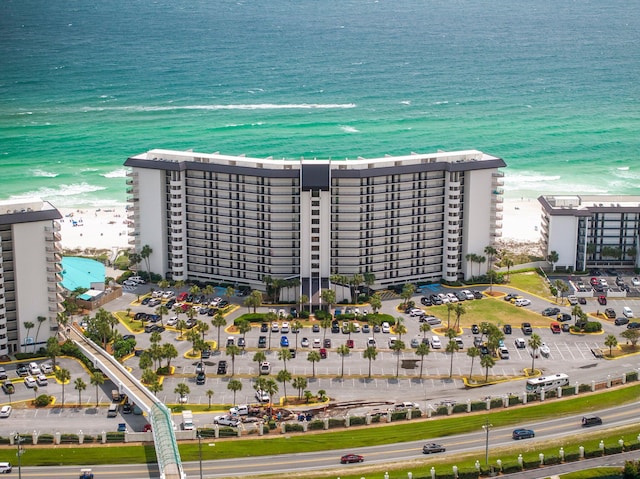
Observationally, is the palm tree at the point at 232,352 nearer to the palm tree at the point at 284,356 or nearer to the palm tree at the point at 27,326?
the palm tree at the point at 284,356

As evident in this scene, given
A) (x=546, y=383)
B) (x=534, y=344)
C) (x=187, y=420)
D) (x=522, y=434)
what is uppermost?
(x=534, y=344)

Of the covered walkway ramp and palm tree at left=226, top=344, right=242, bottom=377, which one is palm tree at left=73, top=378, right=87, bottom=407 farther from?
palm tree at left=226, top=344, right=242, bottom=377

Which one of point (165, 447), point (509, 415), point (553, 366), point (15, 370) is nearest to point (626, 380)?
point (553, 366)

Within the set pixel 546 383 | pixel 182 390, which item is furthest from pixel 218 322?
pixel 546 383

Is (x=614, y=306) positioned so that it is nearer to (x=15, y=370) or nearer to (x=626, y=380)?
(x=626, y=380)

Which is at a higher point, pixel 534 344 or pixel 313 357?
pixel 534 344

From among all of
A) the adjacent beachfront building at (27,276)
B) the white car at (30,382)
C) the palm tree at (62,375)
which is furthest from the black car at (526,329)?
the white car at (30,382)

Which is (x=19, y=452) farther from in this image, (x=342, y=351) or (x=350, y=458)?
(x=342, y=351)
